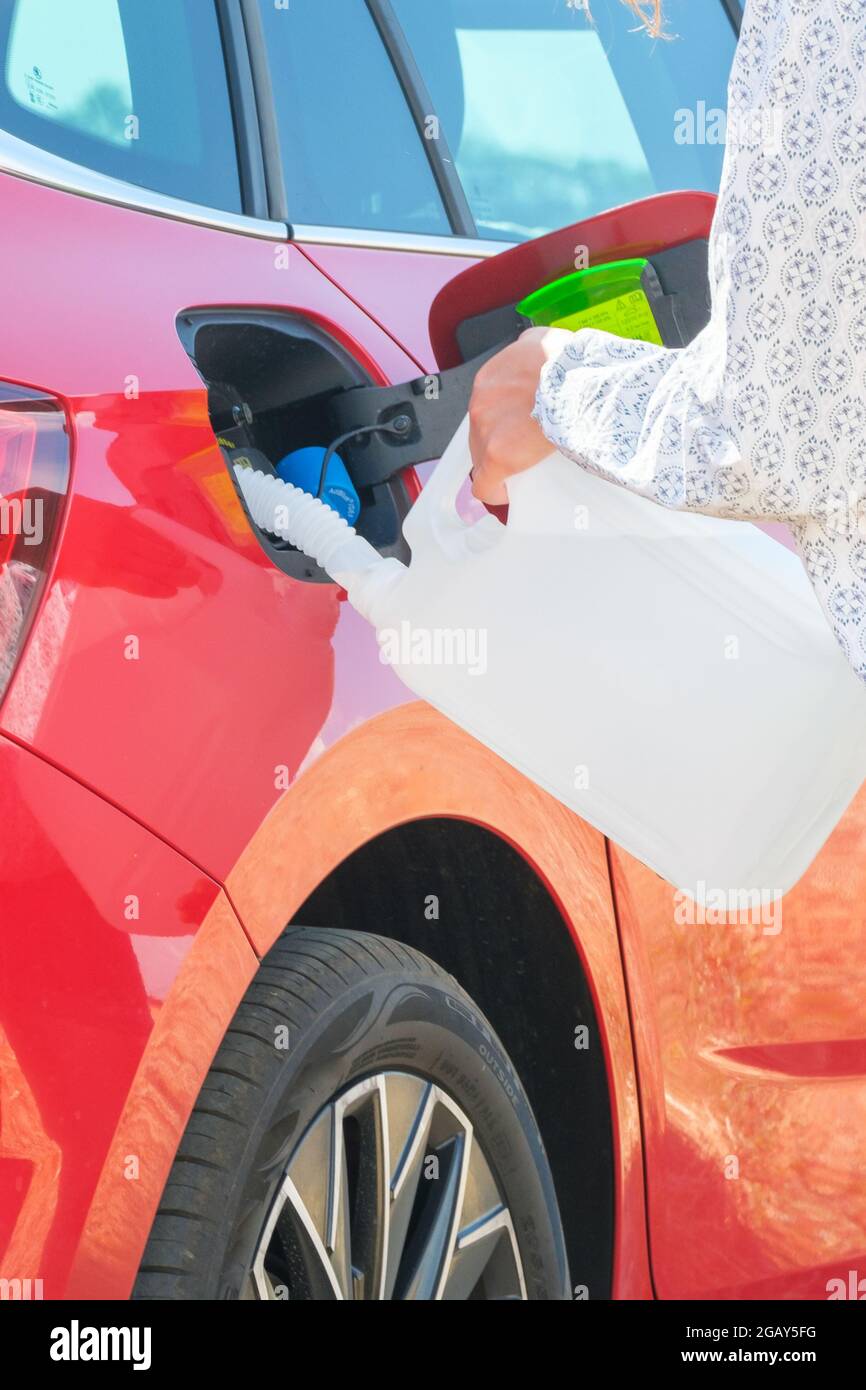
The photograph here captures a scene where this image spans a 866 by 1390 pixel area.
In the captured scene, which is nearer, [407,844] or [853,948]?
[407,844]

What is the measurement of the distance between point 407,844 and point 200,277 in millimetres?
674

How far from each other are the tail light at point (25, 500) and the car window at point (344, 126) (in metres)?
0.70

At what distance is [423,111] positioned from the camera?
7.37 ft

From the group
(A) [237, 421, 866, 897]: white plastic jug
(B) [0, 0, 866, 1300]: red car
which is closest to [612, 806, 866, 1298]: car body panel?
(B) [0, 0, 866, 1300]: red car

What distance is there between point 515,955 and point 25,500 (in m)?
0.95

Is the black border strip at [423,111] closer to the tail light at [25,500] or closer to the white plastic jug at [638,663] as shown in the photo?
the white plastic jug at [638,663]

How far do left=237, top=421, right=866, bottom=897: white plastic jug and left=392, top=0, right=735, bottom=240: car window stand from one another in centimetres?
95

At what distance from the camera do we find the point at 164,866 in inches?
51.9

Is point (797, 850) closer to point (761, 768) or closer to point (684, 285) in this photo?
point (761, 768)

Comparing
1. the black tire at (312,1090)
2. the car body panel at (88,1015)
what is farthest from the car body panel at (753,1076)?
the car body panel at (88,1015)

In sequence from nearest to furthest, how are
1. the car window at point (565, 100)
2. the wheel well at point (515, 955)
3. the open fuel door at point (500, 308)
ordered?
the open fuel door at point (500, 308), the wheel well at point (515, 955), the car window at point (565, 100)

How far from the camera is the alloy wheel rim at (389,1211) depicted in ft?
5.09

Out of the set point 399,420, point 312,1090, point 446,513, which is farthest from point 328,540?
point 312,1090
